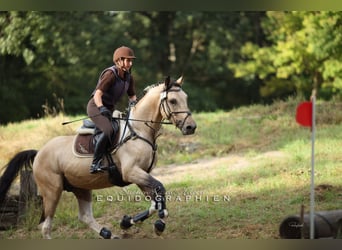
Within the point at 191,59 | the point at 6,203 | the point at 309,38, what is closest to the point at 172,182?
the point at 6,203

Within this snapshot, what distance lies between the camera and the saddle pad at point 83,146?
622 centimetres

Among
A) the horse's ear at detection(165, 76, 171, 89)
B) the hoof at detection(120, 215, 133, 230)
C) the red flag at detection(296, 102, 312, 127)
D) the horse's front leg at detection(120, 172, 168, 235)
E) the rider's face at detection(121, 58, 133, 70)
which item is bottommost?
the hoof at detection(120, 215, 133, 230)

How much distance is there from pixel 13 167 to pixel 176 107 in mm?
1792

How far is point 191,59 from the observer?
11.1 m

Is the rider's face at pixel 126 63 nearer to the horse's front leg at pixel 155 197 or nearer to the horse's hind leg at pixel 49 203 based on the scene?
the horse's front leg at pixel 155 197

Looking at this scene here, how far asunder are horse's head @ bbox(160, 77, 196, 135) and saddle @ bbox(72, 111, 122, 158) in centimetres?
49

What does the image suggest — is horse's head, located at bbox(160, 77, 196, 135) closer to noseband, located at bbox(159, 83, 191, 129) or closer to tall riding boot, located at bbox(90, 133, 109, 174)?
noseband, located at bbox(159, 83, 191, 129)

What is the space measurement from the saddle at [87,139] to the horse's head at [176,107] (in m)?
0.49

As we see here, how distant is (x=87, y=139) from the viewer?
20.5 feet

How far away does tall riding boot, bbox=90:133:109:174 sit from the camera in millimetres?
6035

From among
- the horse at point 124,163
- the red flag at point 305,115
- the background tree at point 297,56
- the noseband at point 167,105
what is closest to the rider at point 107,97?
the horse at point 124,163

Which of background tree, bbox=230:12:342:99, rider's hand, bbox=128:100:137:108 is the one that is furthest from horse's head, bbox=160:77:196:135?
background tree, bbox=230:12:342:99

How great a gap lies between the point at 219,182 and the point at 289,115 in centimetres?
148

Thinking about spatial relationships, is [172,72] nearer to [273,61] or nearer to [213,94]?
[213,94]
